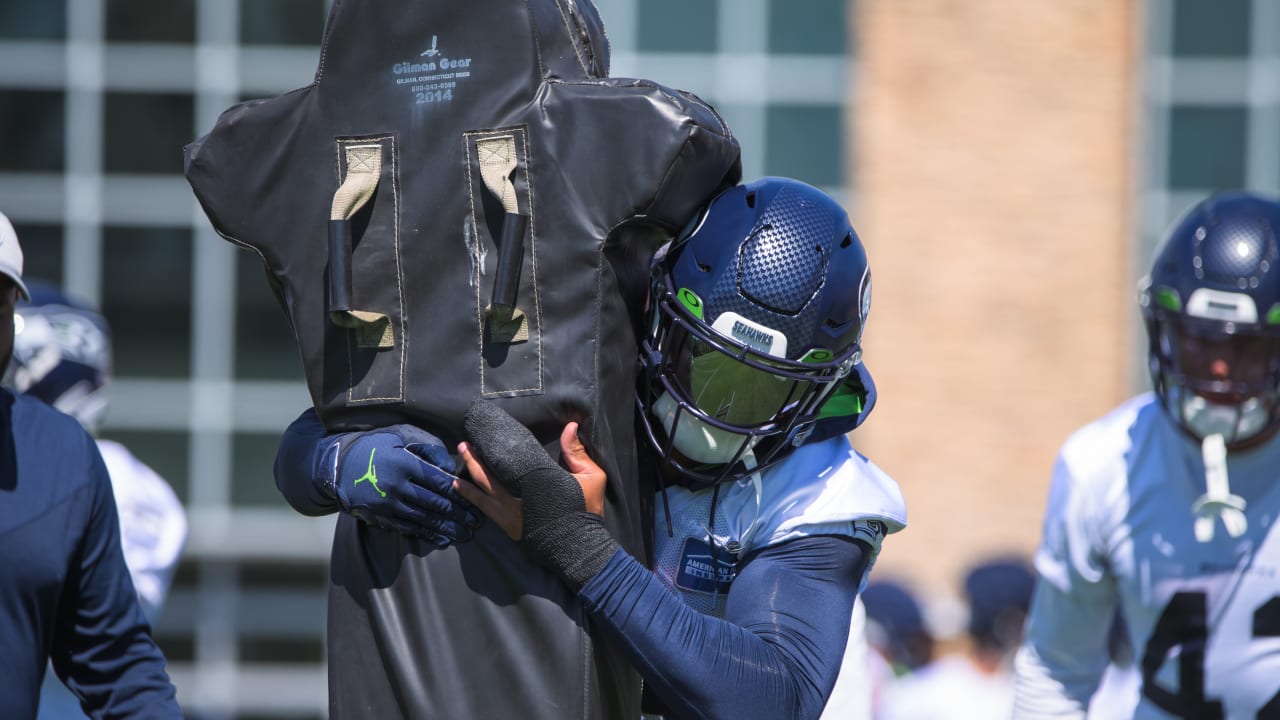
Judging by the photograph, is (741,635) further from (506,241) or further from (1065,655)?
(1065,655)

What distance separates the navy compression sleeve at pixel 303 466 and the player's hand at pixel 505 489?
28 cm

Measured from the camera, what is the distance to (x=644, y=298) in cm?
250

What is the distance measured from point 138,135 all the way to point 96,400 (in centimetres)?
716

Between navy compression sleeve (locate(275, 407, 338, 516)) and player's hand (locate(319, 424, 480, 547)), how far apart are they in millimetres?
84

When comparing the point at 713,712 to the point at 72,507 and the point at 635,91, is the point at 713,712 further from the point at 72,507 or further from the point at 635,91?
the point at 72,507

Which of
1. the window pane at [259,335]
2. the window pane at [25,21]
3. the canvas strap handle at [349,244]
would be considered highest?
the window pane at [25,21]

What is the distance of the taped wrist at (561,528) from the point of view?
86.1 inches

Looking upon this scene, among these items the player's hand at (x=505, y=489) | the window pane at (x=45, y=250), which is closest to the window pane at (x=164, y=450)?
the window pane at (x=45, y=250)

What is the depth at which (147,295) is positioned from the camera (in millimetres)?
10852

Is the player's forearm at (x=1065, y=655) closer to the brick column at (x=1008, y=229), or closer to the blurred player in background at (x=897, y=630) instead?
the blurred player in background at (x=897, y=630)

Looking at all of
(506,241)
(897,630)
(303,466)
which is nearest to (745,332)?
(506,241)

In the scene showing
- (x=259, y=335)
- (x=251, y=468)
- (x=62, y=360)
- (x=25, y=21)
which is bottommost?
(x=251, y=468)

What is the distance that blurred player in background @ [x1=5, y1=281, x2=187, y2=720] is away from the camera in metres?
4.02

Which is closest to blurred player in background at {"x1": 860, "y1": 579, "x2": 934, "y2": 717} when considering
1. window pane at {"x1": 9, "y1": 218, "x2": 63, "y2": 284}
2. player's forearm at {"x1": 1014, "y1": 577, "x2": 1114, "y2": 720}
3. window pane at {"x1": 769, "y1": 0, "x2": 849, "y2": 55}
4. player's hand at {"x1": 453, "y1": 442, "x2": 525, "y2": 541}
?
player's forearm at {"x1": 1014, "y1": 577, "x2": 1114, "y2": 720}
